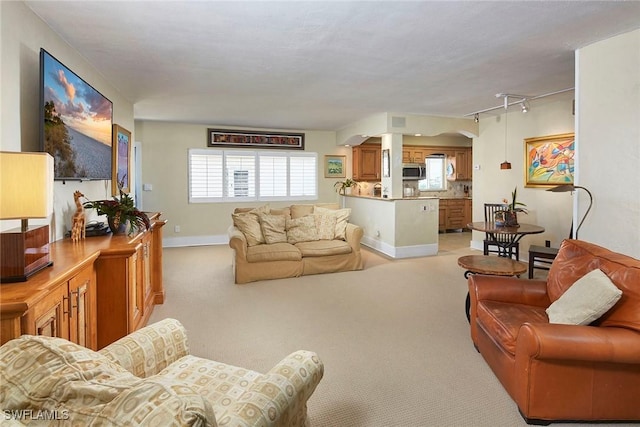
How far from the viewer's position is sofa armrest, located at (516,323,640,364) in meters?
1.75

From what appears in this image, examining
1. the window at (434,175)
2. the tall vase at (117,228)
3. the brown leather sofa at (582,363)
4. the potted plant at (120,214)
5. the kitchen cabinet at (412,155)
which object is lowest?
the brown leather sofa at (582,363)

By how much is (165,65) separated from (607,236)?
4486mm

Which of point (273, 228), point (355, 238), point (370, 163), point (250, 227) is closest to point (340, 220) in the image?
point (355, 238)

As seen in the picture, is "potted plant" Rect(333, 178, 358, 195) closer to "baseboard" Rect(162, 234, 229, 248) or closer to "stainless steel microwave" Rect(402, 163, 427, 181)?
"stainless steel microwave" Rect(402, 163, 427, 181)

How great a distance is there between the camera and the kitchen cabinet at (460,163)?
9141mm

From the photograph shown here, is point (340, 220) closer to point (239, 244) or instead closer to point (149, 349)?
point (239, 244)

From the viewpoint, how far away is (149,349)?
61.3 inches

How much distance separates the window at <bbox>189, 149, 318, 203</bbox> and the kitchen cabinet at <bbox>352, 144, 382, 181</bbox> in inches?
37.3

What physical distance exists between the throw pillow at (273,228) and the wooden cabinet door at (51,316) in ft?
10.8

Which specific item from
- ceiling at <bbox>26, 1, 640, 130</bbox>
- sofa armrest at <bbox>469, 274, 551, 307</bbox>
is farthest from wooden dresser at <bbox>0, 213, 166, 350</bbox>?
sofa armrest at <bbox>469, 274, 551, 307</bbox>

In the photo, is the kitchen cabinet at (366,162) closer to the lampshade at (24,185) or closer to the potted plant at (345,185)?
the potted plant at (345,185)

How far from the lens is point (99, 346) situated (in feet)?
7.80

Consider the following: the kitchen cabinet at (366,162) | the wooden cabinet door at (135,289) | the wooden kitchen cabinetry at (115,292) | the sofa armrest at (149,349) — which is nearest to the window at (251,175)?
the kitchen cabinet at (366,162)

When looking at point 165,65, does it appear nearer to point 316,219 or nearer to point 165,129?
point 316,219
